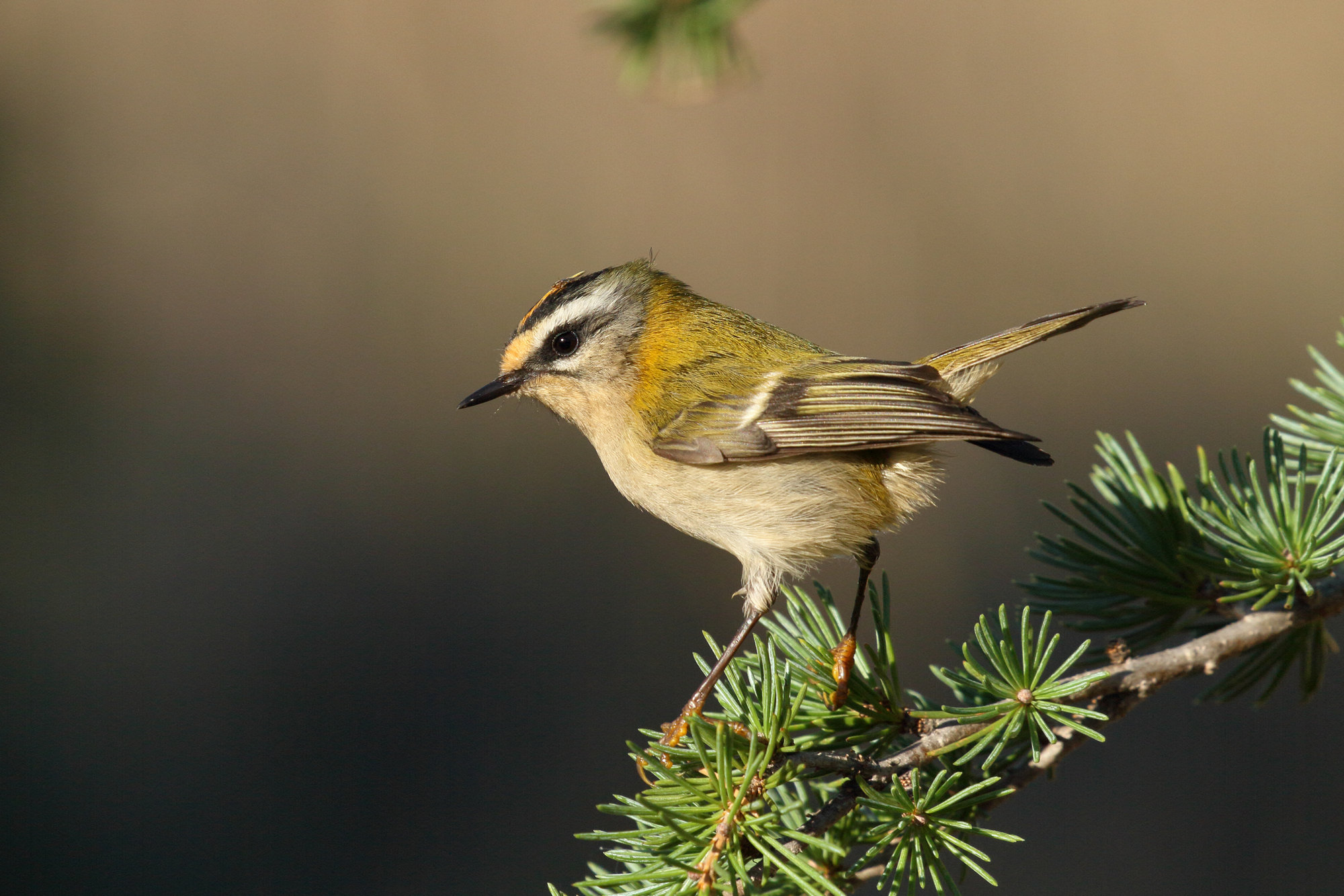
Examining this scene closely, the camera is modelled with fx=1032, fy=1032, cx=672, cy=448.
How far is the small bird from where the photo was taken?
1.41m

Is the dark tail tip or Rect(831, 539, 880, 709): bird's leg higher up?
the dark tail tip

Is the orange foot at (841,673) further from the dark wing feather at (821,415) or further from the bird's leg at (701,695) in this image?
the dark wing feather at (821,415)

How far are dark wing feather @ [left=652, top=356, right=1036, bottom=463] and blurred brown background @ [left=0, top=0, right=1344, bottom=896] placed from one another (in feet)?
5.61

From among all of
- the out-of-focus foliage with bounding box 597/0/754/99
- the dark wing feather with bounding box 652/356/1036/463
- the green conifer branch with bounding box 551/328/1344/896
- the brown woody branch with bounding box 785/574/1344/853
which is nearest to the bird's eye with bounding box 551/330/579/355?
the dark wing feather with bounding box 652/356/1036/463

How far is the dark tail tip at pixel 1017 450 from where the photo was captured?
4.28ft

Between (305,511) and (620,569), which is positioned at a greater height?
(305,511)

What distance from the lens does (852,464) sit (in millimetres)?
1480

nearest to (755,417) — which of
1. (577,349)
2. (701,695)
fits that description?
(577,349)

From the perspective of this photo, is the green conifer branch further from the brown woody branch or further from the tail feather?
the tail feather

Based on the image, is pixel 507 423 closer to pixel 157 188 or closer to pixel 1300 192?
pixel 157 188

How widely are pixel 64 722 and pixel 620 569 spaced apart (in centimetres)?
169

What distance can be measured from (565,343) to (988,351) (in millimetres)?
654

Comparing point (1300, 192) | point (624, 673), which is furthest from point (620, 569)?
point (1300, 192)

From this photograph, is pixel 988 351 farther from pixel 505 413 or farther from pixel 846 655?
pixel 505 413
